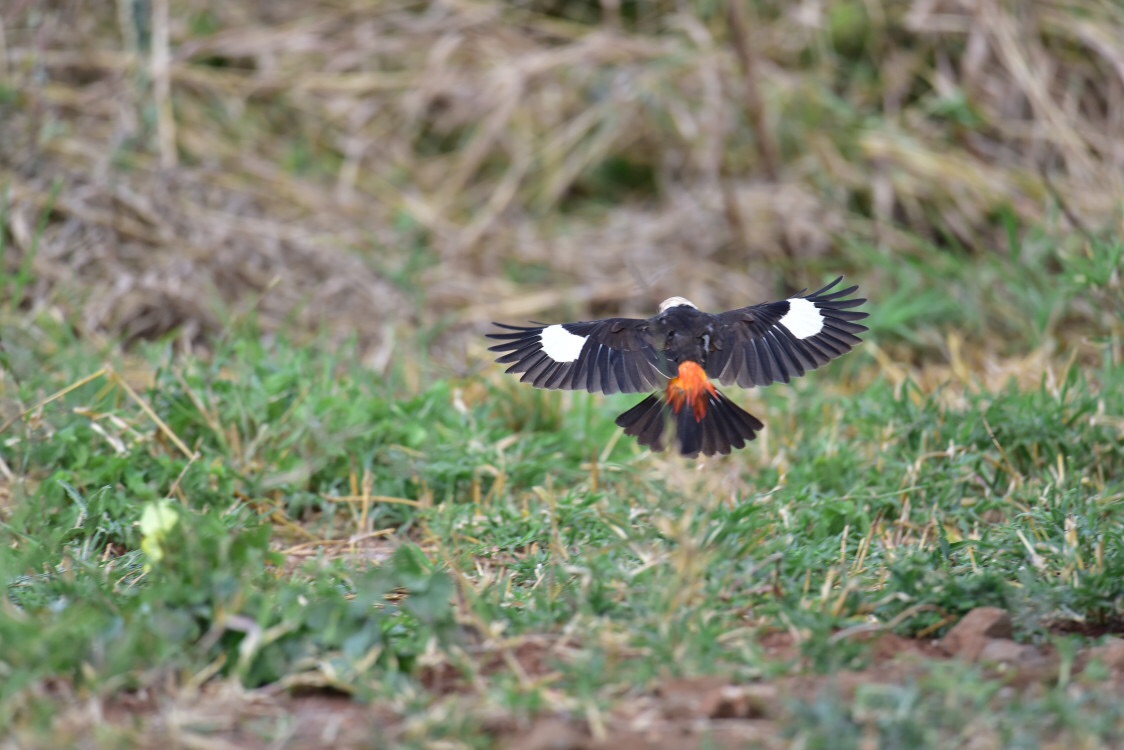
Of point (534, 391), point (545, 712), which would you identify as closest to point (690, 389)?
point (534, 391)

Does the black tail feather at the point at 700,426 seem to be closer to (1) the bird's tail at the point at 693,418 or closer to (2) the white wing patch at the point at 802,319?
(1) the bird's tail at the point at 693,418

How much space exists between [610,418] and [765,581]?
1.70 meters

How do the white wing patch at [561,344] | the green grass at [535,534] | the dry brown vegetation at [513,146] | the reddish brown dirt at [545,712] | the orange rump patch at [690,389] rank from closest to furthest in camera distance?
the reddish brown dirt at [545,712] < the green grass at [535,534] < the orange rump patch at [690,389] < the white wing patch at [561,344] < the dry brown vegetation at [513,146]

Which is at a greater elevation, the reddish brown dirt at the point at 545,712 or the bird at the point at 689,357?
the bird at the point at 689,357

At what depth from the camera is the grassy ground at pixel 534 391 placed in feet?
6.85

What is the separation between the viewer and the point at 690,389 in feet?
10.5

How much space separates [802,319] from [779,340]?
11cm

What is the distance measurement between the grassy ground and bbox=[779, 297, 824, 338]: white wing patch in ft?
1.23

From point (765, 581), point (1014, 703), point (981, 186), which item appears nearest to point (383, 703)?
point (765, 581)

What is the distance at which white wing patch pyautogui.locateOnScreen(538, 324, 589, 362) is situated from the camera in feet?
11.0

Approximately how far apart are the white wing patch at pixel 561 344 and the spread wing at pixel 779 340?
351mm

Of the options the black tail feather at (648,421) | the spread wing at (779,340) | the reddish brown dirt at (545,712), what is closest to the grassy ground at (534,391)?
the reddish brown dirt at (545,712)

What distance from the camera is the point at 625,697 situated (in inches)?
81.7

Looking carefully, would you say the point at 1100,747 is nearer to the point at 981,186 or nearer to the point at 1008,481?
the point at 1008,481
